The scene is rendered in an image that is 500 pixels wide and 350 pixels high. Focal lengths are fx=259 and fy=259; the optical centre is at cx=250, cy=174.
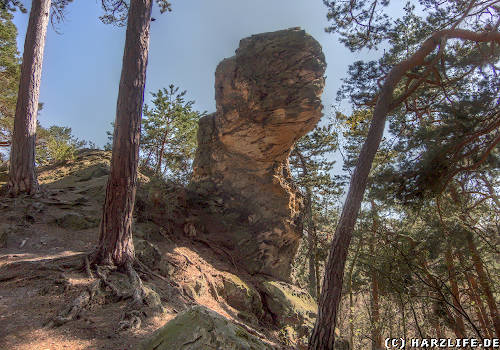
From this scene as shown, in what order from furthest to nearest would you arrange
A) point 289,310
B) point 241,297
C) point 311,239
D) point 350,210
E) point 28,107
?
1. point 311,239
2. point 289,310
3. point 241,297
4. point 28,107
5. point 350,210

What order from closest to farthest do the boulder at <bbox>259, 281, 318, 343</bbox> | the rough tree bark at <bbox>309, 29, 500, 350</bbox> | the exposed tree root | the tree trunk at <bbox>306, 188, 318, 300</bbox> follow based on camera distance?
the exposed tree root, the rough tree bark at <bbox>309, 29, 500, 350</bbox>, the boulder at <bbox>259, 281, 318, 343</bbox>, the tree trunk at <bbox>306, 188, 318, 300</bbox>

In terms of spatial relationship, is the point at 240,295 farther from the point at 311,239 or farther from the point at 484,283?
the point at 484,283

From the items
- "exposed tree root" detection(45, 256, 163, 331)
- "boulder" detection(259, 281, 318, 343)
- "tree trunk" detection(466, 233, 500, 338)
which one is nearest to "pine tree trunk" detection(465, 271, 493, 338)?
"tree trunk" detection(466, 233, 500, 338)

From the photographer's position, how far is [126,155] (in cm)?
515

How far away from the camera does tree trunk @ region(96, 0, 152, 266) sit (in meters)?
4.96

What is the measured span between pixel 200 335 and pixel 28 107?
901cm

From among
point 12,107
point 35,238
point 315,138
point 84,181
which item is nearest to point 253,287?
point 35,238

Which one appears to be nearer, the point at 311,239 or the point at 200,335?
the point at 200,335

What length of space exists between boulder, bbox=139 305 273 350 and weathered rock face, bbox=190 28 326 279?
24.7ft

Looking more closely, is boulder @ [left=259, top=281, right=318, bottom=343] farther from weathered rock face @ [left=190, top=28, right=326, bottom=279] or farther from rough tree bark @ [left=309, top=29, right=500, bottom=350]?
rough tree bark @ [left=309, top=29, right=500, bottom=350]

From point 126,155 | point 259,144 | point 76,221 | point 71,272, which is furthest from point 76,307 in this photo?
point 259,144

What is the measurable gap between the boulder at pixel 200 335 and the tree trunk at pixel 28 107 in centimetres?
753

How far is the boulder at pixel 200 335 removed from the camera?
89.7 inches

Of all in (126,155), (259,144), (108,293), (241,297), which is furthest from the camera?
(259,144)
